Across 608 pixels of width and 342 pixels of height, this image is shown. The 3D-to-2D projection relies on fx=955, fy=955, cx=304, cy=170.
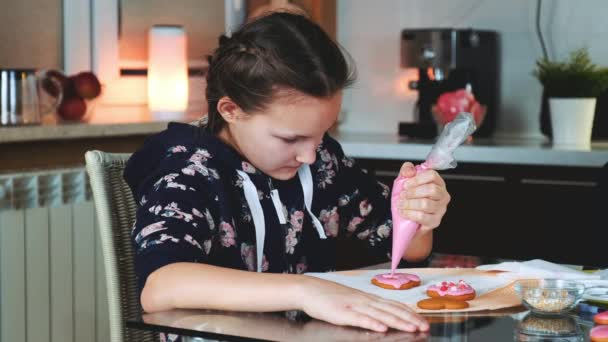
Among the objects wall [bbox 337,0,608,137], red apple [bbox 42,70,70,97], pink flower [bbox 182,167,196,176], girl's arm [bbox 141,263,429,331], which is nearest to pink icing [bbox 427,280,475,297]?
girl's arm [bbox 141,263,429,331]

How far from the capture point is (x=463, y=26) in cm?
342

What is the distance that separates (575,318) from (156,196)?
0.56 m

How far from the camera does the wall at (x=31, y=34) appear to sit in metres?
2.45

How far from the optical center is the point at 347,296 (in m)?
1.06

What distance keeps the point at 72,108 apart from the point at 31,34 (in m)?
0.24

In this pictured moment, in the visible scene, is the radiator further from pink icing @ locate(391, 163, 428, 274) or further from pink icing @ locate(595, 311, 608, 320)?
pink icing @ locate(595, 311, 608, 320)

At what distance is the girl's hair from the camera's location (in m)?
1.33

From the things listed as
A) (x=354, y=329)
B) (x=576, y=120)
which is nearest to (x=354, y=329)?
(x=354, y=329)

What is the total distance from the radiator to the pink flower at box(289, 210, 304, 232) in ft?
3.11

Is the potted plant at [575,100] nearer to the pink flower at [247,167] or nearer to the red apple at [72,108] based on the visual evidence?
the red apple at [72,108]

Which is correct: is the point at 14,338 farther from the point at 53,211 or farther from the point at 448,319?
the point at 448,319

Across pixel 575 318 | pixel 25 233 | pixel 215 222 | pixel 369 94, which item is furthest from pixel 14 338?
pixel 369 94

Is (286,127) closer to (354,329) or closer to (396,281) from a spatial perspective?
(396,281)

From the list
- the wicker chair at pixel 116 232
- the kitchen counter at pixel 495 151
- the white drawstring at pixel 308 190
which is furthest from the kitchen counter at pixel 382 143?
the white drawstring at pixel 308 190
